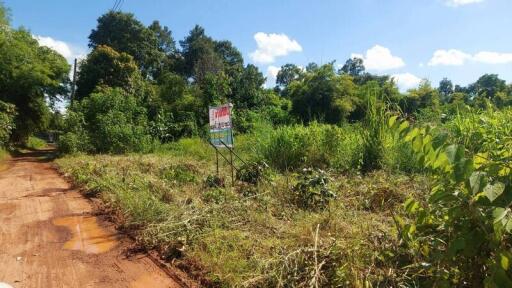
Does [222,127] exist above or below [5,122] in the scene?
below

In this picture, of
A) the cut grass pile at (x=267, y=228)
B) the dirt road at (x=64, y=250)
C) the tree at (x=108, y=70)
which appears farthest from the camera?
the tree at (x=108, y=70)

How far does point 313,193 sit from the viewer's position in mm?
5023

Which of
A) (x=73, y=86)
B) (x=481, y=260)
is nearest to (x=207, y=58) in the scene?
(x=73, y=86)

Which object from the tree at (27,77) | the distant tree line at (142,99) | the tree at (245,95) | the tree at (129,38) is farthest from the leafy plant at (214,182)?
the tree at (129,38)

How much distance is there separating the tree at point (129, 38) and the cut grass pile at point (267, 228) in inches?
1104

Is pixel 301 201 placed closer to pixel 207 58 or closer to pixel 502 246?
pixel 502 246

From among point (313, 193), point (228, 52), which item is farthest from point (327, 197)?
point (228, 52)

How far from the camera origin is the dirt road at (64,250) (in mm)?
3545

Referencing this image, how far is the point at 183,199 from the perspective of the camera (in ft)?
18.5

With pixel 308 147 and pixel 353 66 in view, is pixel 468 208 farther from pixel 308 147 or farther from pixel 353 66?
pixel 353 66

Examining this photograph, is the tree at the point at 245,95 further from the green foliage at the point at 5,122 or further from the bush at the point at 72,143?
the green foliage at the point at 5,122

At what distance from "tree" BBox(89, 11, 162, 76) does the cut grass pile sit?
28.0 metres

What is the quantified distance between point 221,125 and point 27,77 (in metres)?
16.2

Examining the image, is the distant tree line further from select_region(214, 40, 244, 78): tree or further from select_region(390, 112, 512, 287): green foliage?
select_region(214, 40, 244, 78): tree
